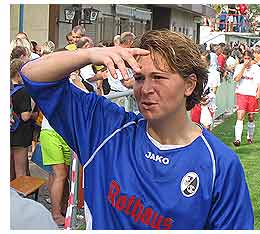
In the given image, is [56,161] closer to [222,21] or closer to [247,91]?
[247,91]

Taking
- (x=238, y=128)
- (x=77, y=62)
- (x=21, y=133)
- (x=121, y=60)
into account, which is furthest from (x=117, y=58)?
(x=238, y=128)

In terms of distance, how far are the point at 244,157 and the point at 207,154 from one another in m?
6.90

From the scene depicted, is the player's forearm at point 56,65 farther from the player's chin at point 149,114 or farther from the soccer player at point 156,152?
the player's chin at point 149,114

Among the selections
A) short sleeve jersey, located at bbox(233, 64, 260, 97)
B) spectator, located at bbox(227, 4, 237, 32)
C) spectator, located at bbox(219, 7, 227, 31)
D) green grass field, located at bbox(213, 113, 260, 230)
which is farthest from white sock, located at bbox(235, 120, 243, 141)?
spectator, located at bbox(219, 7, 227, 31)

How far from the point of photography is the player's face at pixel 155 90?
172 centimetres

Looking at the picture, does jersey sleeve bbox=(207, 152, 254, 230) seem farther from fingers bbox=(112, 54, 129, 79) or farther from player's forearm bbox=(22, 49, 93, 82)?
player's forearm bbox=(22, 49, 93, 82)

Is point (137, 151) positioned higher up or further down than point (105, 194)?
higher up

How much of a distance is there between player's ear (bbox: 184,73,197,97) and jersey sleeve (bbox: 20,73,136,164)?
0.74ft

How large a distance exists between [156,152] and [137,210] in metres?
0.20

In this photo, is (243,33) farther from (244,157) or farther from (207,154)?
(207,154)

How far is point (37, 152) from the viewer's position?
18.4 feet

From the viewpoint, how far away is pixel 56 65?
70.0 inches
